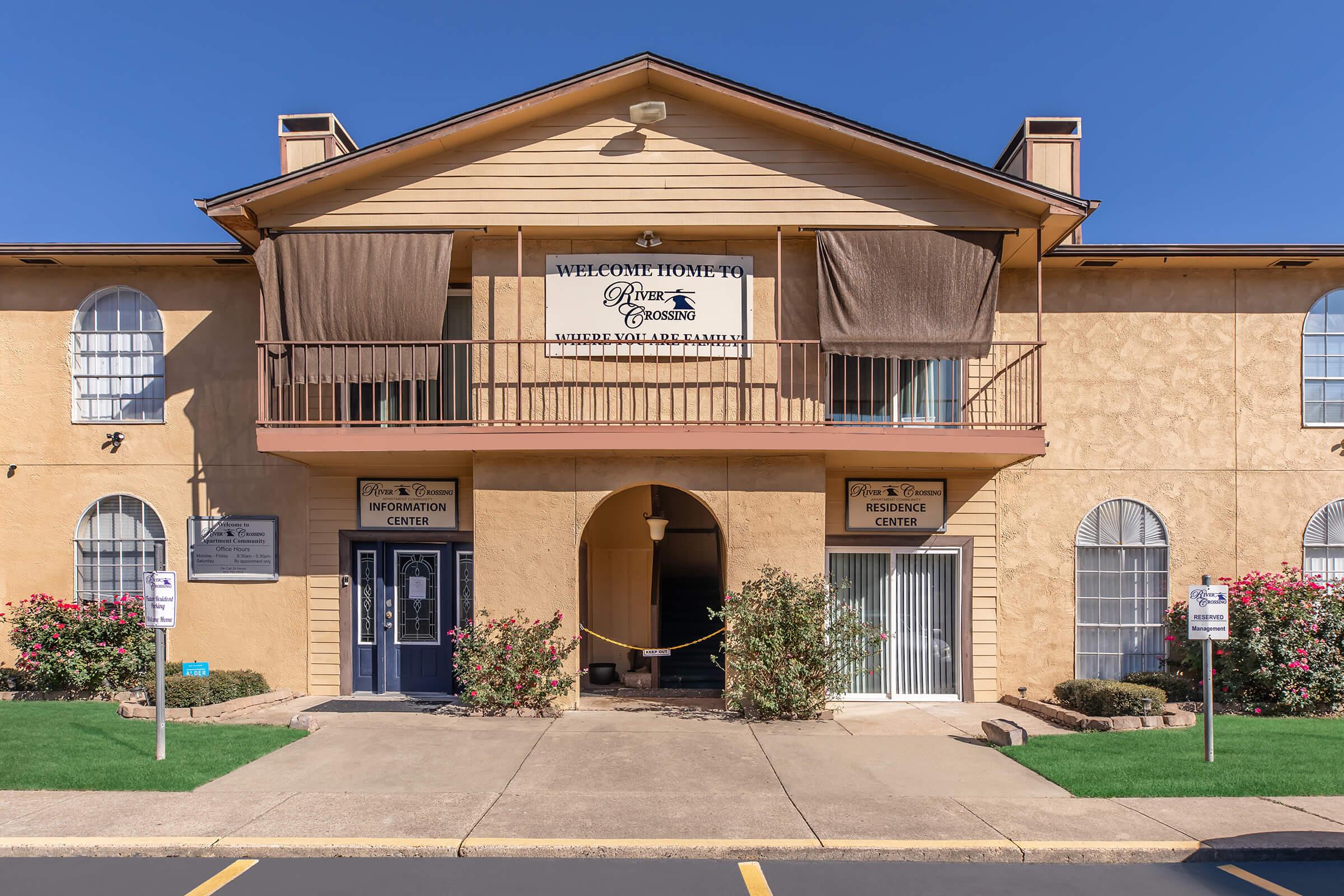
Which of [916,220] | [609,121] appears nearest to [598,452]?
[609,121]

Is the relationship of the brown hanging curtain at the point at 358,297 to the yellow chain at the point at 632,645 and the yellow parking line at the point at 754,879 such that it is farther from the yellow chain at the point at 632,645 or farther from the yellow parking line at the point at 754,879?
the yellow parking line at the point at 754,879

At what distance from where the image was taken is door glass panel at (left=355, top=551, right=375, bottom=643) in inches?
474

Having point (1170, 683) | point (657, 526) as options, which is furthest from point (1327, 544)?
point (657, 526)

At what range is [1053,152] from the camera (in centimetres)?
1295

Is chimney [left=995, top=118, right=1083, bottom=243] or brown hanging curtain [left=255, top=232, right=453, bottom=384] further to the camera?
chimney [left=995, top=118, right=1083, bottom=243]

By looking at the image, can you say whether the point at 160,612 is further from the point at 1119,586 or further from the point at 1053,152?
the point at 1053,152

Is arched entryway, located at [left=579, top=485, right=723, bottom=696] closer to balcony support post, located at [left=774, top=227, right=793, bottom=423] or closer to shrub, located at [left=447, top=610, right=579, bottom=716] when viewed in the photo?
shrub, located at [left=447, top=610, right=579, bottom=716]

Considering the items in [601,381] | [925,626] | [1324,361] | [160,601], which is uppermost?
[1324,361]

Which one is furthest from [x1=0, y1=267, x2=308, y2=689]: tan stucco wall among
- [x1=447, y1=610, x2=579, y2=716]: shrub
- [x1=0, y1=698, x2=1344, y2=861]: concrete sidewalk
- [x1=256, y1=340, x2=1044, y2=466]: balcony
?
[x1=0, y1=698, x2=1344, y2=861]: concrete sidewalk

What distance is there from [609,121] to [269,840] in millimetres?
9219

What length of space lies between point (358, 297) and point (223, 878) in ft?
24.5

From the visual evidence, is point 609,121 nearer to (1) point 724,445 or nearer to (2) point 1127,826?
(1) point 724,445

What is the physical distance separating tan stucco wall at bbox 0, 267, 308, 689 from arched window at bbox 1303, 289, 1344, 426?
50.0 feet

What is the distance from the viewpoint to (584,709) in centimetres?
1088
